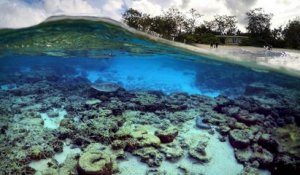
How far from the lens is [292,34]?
1225 centimetres

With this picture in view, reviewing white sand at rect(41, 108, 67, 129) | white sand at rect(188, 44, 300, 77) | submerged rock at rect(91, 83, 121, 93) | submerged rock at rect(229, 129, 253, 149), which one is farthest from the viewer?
white sand at rect(188, 44, 300, 77)

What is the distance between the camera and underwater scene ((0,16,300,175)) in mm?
7789

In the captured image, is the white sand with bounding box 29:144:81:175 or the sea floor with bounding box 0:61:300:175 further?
the sea floor with bounding box 0:61:300:175

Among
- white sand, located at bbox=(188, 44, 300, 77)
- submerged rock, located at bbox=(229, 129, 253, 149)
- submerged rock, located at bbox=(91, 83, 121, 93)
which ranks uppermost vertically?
white sand, located at bbox=(188, 44, 300, 77)

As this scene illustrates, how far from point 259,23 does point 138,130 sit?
5728mm

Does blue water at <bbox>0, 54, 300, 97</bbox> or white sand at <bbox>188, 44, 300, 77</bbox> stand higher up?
white sand at <bbox>188, 44, 300, 77</bbox>

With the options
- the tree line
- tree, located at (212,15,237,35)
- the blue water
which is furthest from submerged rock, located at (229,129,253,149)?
tree, located at (212,15,237,35)

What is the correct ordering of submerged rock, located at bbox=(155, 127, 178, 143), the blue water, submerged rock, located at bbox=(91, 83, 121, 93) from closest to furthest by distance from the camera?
submerged rock, located at bbox=(155, 127, 178, 143), submerged rock, located at bbox=(91, 83, 121, 93), the blue water

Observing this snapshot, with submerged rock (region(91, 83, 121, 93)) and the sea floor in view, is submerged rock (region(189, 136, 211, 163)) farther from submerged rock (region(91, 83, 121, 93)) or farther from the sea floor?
submerged rock (region(91, 83, 121, 93))

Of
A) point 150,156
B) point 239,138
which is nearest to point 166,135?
point 150,156

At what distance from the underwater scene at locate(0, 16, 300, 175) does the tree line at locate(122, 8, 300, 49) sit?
1.85 ft

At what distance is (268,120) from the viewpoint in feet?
33.1

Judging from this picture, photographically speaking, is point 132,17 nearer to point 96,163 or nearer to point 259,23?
A: point 259,23

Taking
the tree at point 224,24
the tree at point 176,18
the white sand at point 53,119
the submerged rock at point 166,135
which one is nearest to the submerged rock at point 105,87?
the white sand at point 53,119
